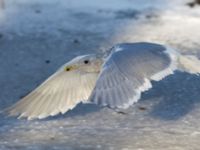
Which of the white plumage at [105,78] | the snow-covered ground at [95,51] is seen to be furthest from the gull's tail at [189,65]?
the snow-covered ground at [95,51]

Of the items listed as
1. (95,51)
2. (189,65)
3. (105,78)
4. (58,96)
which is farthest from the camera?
(95,51)

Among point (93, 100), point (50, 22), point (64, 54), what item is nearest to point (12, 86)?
point (64, 54)

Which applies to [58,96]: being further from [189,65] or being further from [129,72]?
[189,65]

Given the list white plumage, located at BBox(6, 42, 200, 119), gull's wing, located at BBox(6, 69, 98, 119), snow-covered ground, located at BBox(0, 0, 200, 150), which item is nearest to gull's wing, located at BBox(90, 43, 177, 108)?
white plumage, located at BBox(6, 42, 200, 119)

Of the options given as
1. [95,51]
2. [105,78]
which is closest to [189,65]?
[105,78]

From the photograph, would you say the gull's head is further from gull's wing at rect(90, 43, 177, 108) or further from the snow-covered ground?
the snow-covered ground

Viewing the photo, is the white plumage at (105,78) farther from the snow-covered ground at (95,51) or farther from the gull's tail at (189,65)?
the snow-covered ground at (95,51)
